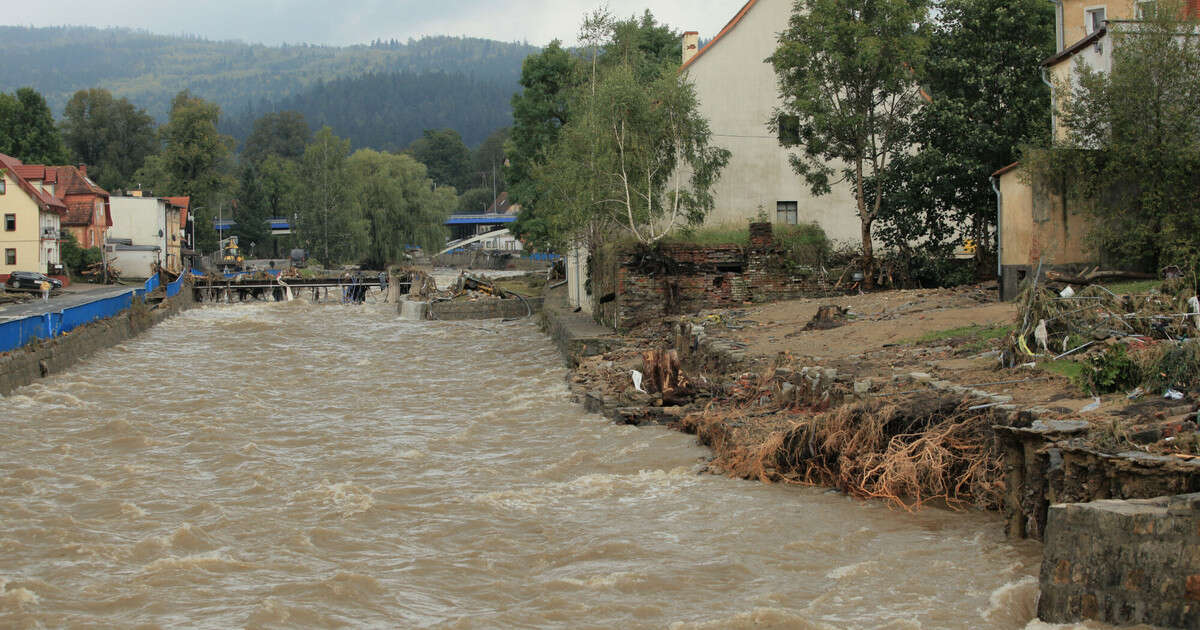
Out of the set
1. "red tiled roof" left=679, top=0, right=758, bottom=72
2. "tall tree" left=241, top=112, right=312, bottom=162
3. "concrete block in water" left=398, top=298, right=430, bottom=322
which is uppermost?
"tall tree" left=241, top=112, right=312, bottom=162

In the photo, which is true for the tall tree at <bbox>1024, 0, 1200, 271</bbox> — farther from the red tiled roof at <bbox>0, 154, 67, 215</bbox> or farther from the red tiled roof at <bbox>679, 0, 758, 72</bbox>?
the red tiled roof at <bbox>0, 154, 67, 215</bbox>

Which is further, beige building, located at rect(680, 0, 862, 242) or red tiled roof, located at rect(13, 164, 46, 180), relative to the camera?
red tiled roof, located at rect(13, 164, 46, 180)

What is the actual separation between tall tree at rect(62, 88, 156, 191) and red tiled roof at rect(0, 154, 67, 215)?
1825 inches

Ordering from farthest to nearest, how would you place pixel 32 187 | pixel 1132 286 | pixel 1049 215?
pixel 32 187 → pixel 1049 215 → pixel 1132 286

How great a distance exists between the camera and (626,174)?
28.6 metres

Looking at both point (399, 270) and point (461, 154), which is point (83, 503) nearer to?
point (399, 270)

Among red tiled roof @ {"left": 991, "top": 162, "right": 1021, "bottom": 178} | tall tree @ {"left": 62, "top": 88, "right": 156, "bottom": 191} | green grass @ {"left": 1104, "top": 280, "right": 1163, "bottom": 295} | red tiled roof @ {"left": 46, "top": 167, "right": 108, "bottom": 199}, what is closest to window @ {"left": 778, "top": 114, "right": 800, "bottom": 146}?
red tiled roof @ {"left": 991, "top": 162, "right": 1021, "bottom": 178}

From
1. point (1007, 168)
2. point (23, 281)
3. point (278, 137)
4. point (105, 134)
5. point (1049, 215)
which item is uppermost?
point (278, 137)

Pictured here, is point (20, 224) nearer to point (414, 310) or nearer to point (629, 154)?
point (414, 310)

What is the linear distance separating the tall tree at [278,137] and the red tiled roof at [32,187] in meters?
93.8

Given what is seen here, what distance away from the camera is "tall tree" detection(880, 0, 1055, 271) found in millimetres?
26375

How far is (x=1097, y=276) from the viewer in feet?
61.6

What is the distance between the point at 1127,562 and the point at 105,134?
113 meters

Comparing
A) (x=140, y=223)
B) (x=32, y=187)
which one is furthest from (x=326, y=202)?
A: (x=32, y=187)
